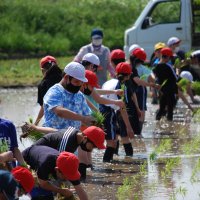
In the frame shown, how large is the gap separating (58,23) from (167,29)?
1180 centimetres

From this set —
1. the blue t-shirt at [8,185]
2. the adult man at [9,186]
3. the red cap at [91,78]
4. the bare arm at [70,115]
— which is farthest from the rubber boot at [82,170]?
the blue t-shirt at [8,185]

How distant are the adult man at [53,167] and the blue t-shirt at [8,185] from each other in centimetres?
127

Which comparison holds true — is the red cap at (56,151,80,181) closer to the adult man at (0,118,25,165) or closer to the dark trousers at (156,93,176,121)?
the adult man at (0,118,25,165)

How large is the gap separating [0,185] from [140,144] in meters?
8.11

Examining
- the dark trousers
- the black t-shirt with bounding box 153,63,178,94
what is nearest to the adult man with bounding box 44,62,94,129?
the black t-shirt with bounding box 153,63,178,94

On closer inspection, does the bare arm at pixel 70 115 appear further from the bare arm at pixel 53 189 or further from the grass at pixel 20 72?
the grass at pixel 20 72

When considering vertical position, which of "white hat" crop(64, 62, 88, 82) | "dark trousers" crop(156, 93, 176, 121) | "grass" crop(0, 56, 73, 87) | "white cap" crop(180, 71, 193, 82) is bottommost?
"grass" crop(0, 56, 73, 87)

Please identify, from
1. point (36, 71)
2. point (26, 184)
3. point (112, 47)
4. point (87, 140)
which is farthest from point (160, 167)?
point (112, 47)

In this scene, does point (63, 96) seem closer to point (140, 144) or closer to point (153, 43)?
point (140, 144)

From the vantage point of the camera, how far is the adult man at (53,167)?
8277 mm

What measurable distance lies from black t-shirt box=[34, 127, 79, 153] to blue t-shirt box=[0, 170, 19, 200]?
2.29 metres

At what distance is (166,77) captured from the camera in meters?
17.4

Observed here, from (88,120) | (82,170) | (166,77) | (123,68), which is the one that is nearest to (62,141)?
(88,120)

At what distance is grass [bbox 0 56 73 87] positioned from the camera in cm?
2456
